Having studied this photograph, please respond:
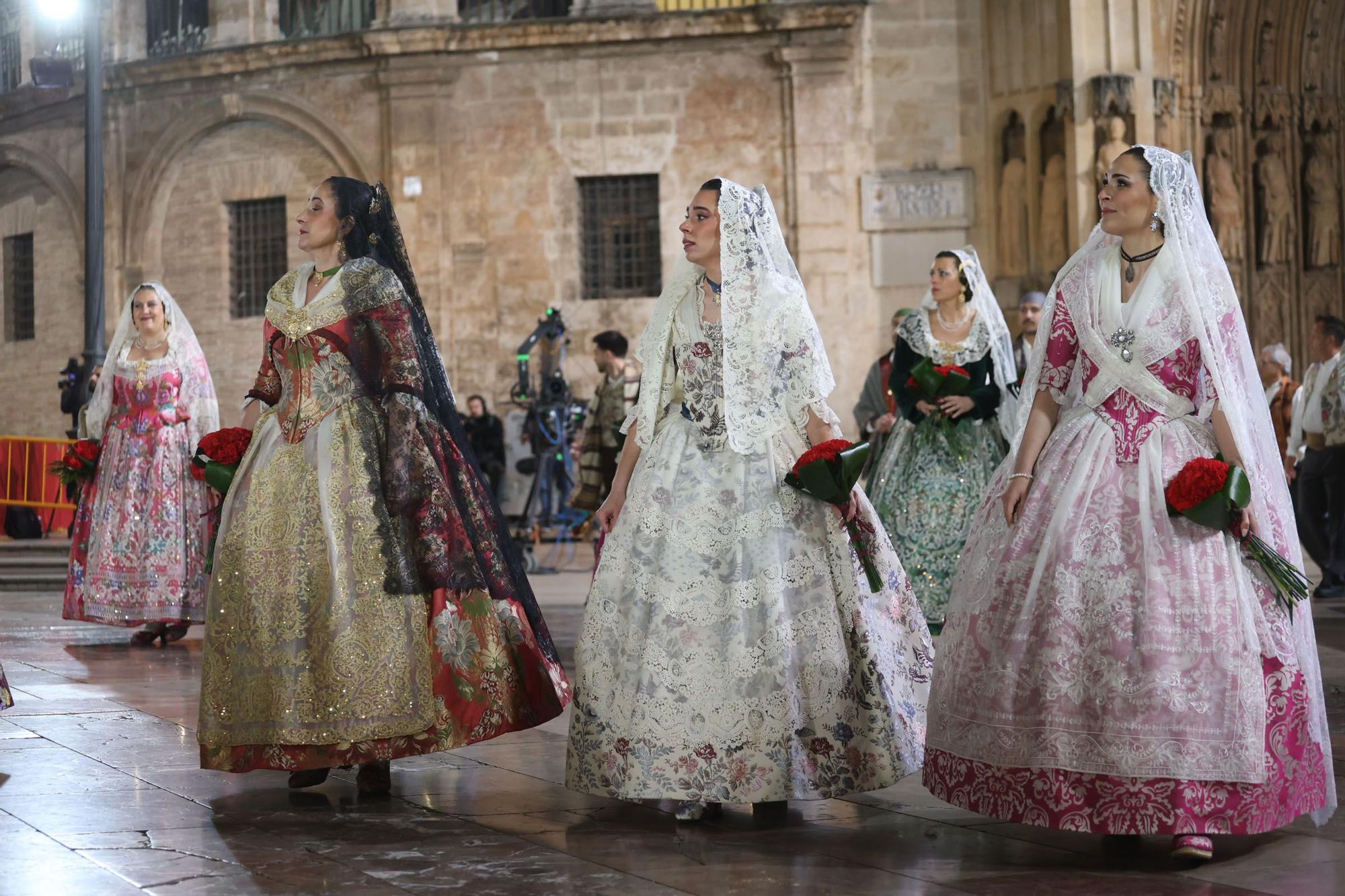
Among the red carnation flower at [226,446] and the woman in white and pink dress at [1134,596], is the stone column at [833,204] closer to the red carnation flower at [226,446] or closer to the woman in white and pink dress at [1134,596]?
the red carnation flower at [226,446]

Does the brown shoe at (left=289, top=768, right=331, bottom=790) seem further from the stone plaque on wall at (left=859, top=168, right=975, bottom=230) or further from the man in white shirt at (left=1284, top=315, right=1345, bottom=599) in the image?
the stone plaque on wall at (left=859, top=168, right=975, bottom=230)

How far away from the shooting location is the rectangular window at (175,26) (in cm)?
2139

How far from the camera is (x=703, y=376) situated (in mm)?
5133

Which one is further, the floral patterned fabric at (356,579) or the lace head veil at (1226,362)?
the floral patterned fabric at (356,579)

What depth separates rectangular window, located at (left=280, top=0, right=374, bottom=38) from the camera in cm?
2025

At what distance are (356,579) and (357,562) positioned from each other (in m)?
0.05

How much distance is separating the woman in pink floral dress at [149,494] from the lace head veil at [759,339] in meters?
5.28

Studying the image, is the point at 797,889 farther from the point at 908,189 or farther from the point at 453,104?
the point at 453,104

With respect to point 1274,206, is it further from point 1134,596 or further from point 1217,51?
point 1134,596

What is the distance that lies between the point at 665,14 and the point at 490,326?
377 centimetres

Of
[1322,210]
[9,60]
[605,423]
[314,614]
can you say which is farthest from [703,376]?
[9,60]

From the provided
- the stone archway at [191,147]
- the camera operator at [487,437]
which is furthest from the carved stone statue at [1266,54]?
the stone archway at [191,147]

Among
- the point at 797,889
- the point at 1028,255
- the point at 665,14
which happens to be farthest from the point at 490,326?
the point at 797,889

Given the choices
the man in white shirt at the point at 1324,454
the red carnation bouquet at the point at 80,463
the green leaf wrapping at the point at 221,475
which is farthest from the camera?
the man in white shirt at the point at 1324,454
